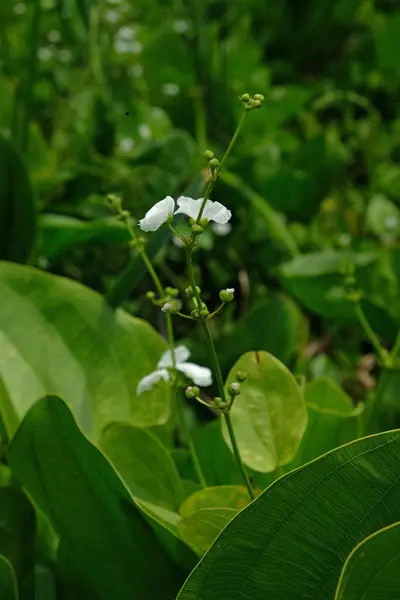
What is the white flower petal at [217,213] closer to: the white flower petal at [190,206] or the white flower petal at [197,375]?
the white flower petal at [190,206]

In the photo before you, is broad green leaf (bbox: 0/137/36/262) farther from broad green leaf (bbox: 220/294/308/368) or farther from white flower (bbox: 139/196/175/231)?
white flower (bbox: 139/196/175/231)

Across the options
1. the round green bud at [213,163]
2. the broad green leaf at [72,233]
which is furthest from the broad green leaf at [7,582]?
the broad green leaf at [72,233]

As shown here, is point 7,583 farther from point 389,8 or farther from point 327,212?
point 389,8

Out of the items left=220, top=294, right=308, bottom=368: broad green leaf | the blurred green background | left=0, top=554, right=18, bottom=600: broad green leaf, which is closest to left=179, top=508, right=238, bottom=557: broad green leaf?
left=0, top=554, right=18, bottom=600: broad green leaf

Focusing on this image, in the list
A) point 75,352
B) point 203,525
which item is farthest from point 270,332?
point 203,525

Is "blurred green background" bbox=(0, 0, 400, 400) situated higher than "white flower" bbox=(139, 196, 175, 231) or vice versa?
"white flower" bbox=(139, 196, 175, 231)

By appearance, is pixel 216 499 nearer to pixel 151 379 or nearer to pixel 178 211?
pixel 151 379
